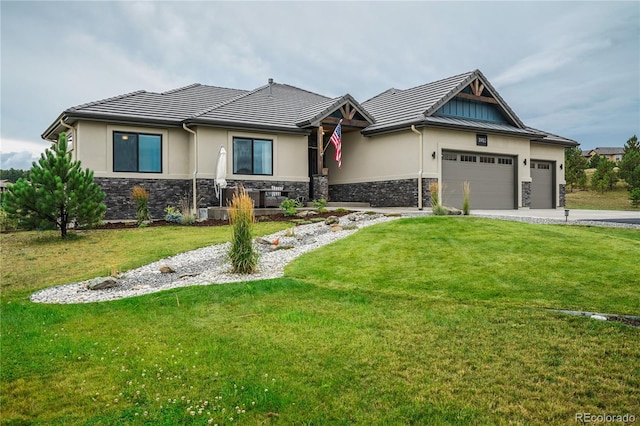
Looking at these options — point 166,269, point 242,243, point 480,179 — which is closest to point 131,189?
point 166,269

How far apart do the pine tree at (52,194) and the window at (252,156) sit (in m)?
6.62

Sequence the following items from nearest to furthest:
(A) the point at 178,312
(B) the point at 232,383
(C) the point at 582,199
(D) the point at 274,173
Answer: (B) the point at 232,383, (A) the point at 178,312, (D) the point at 274,173, (C) the point at 582,199

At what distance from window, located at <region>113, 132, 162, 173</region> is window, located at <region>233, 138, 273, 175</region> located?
288 cm

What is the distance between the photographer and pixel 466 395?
3.23 meters

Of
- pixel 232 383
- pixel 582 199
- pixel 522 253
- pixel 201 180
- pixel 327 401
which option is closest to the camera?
pixel 327 401

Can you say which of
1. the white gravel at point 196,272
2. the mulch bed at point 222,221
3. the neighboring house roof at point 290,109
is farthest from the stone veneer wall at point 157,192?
the white gravel at point 196,272

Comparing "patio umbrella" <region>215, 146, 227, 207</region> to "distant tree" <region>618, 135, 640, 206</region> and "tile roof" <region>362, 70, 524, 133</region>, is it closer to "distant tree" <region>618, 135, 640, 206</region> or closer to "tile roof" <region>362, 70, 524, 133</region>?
"tile roof" <region>362, 70, 524, 133</region>

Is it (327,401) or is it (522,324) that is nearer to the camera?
(327,401)

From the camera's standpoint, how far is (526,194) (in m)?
20.8

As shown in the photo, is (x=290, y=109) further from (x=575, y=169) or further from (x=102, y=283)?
(x=575, y=169)

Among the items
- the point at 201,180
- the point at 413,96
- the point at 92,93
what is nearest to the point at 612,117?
the point at 413,96

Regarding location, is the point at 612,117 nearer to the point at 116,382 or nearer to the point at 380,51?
the point at 380,51

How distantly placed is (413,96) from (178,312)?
17334mm

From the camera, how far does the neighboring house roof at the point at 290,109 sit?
16.7m
